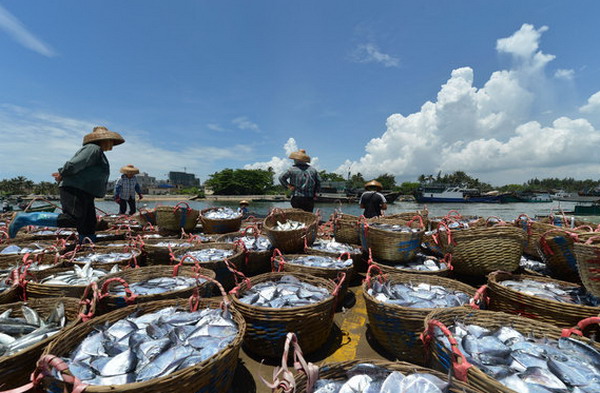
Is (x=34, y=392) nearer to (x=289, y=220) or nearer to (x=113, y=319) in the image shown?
(x=113, y=319)

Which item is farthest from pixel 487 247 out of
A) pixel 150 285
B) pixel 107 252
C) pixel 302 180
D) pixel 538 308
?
pixel 107 252

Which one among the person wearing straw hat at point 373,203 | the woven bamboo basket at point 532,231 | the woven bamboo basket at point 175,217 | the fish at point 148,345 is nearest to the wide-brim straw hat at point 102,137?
the woven bamboo basket at point 175,217

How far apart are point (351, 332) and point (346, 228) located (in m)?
1.85

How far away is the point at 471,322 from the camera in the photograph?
1648 mm

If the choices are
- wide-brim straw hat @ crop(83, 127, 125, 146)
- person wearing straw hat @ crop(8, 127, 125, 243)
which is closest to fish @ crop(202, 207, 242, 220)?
person wearing straw hat @ crop(8, 127, 125, 243)

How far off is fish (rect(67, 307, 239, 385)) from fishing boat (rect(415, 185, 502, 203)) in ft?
157

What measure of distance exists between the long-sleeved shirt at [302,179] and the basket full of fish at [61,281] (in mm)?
3080

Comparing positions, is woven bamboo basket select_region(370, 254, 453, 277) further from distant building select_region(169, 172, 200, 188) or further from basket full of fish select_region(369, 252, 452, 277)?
distant building select_region(169, 172, 200, 188)

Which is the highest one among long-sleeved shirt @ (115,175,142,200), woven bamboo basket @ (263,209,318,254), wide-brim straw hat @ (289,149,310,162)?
wide-brim straw hat @ (289,149,310,162)

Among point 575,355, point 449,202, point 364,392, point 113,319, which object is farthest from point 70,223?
point 449,202

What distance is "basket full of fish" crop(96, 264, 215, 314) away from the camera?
74.7 inches

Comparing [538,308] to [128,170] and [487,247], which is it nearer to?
[487,247]

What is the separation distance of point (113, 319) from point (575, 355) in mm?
2729

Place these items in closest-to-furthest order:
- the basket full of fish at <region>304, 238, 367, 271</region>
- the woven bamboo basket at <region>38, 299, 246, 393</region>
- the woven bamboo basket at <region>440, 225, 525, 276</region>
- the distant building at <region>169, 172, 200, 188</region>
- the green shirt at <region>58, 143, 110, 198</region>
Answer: the woven bamboo basket at <region>38, 299, 246, 393</region>, the woven bamboo basket at <region>440, 225, 525, 276</region>, the basket full of fish at <region>304, 238, 367, 271</region>, the green shirt at <region>58, 143, 110, 198</region>, the distant building at <region>169, 172, 200, 188</region>
